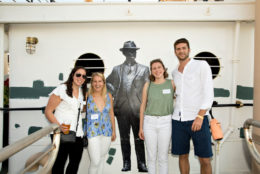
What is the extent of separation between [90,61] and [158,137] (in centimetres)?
208

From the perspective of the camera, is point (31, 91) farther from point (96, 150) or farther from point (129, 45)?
point (129, 45)

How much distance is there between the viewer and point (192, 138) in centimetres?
262

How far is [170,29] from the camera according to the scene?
11.9 feet

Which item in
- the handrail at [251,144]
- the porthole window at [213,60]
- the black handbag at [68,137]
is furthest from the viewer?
the porthole window at [213,60]


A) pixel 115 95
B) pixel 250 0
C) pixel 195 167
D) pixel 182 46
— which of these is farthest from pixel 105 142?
pixel 250 0

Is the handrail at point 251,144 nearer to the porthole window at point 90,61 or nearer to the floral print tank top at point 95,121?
the floral print tank top at point 95,121

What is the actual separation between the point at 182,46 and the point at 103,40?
161 cm

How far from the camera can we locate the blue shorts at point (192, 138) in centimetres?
252

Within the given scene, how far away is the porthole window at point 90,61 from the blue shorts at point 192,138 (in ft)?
5.82

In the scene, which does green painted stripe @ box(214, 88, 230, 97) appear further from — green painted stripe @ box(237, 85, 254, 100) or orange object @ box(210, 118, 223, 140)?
orange object @ box(210, 118, 223, 140)

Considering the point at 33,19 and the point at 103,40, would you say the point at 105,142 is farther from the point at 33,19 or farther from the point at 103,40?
the point at 33,19

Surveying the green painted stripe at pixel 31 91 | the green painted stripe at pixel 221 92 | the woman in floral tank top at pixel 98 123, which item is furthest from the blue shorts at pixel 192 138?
the green painted stripe at pixel 31 91

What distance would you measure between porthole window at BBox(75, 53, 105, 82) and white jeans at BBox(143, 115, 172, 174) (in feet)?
4.85

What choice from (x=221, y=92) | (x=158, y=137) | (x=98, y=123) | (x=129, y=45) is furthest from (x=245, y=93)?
(x=98, y=123)
